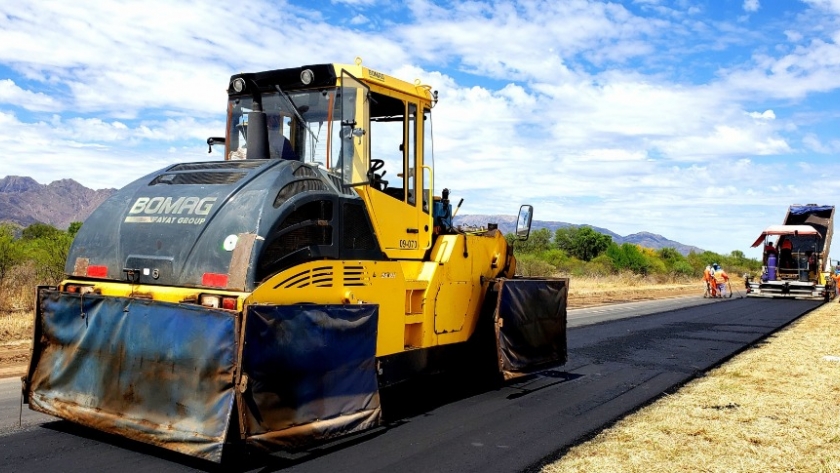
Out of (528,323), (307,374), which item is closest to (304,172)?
(307,374)

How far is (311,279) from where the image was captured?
A: 5660 millimetres

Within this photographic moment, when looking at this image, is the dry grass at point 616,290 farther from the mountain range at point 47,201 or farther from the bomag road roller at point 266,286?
the mountain range at point 47,201

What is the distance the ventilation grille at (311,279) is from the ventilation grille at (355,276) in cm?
18

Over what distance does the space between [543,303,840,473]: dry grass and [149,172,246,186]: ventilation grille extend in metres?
3.39

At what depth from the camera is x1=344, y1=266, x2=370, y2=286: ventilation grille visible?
6.00 meters

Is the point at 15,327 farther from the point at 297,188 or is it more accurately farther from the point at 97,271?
the point at 297,188

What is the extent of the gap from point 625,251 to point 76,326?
1902 inches

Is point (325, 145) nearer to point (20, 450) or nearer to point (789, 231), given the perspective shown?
Answer: point (20, 450)

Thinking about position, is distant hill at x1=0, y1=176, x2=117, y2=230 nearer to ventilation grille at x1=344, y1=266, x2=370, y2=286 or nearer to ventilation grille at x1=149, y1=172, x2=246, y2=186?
ventilation grille at x1=149, y1=172, x2=246, y2=186

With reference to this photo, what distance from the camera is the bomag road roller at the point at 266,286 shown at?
500 centimetres

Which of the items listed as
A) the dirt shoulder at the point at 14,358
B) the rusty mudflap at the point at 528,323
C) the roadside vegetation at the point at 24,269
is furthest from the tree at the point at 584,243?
the dirt shoulder at the point at 14,358

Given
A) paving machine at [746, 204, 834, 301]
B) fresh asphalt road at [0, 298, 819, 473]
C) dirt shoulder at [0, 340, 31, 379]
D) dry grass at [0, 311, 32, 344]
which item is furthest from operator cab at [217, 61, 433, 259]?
paving machine at [746, 204, 834, 301]

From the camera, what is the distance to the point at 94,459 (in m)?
5.26

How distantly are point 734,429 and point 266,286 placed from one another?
4.40 meters
